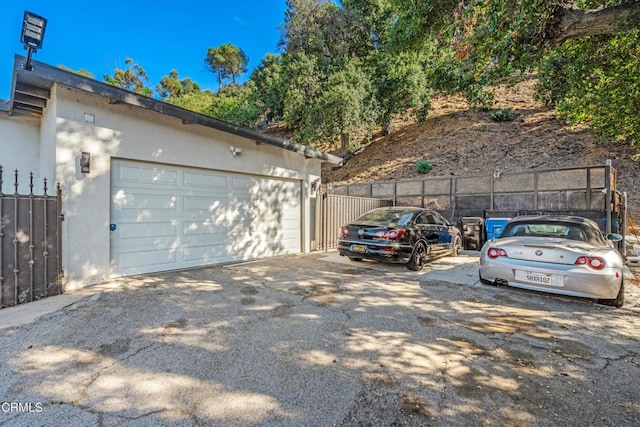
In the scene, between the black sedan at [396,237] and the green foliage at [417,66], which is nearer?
the green foliage at [417,66]

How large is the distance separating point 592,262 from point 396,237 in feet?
10.5

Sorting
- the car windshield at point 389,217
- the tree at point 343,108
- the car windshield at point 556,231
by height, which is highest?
the tree at point 343,108

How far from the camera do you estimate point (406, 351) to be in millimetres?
3078

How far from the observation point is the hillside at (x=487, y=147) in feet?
48.6

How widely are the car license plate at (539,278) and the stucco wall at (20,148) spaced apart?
960 centimetres

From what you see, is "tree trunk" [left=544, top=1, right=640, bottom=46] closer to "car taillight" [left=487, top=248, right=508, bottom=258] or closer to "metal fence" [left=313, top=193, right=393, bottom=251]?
"car taillight" [left=487, top=248, right=508, bottom=258]

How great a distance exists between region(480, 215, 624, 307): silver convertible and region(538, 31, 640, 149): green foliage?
155 inches

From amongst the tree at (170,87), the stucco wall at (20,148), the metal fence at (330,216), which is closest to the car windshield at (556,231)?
the metal fence at (330,216)

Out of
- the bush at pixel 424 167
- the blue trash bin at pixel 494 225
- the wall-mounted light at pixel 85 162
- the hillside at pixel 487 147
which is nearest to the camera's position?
the wall-mounted light at pixel 85 162

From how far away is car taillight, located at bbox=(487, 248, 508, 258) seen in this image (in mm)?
4894

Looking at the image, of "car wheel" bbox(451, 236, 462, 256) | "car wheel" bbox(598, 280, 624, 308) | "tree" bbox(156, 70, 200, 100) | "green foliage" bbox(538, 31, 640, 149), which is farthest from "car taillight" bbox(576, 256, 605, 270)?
"tree" bbox(156, 70, 200, 100)

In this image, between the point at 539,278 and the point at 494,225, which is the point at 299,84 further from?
the point at 539,278

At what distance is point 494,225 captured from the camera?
9.32 meters

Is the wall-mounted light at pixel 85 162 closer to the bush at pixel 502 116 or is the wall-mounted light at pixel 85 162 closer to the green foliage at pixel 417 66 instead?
the green foliage at pixel 417 66
